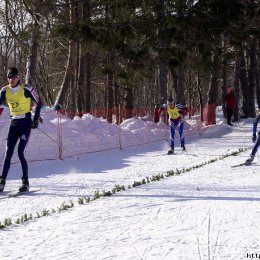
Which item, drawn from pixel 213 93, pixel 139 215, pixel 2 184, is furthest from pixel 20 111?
pixel 213 93

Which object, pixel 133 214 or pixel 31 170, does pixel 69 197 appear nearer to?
pixel 133 214

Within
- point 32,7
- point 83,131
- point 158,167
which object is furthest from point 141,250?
point 32,7

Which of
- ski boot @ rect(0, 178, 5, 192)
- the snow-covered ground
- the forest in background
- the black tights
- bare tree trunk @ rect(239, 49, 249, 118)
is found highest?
the forest in background

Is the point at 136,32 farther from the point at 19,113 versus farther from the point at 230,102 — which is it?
the point at 19,113

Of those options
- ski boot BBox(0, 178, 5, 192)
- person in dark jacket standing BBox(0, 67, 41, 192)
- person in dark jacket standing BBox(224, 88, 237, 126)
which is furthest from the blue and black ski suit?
person in dark jacket standing BBox(224, 88, 237, 126)

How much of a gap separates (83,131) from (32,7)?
6.62 m

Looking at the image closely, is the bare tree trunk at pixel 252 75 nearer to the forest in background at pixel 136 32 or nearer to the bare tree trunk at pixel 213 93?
the bare tree trunk at pixel 213 93

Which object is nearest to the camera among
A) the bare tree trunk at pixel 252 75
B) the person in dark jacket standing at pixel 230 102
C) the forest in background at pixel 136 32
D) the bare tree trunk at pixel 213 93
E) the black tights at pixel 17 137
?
the black tights at pixel 17 137

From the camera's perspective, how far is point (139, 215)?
6.23 metres

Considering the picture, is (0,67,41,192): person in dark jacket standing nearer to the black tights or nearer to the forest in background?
the black tights

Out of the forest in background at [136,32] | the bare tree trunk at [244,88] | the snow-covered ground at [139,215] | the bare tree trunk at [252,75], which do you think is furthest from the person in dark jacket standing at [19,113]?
the bare tree trunk at [244,88]

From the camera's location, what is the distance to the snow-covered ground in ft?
15.5

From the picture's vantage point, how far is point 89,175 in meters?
10.6

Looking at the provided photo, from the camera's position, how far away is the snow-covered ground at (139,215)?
473 centimetres
